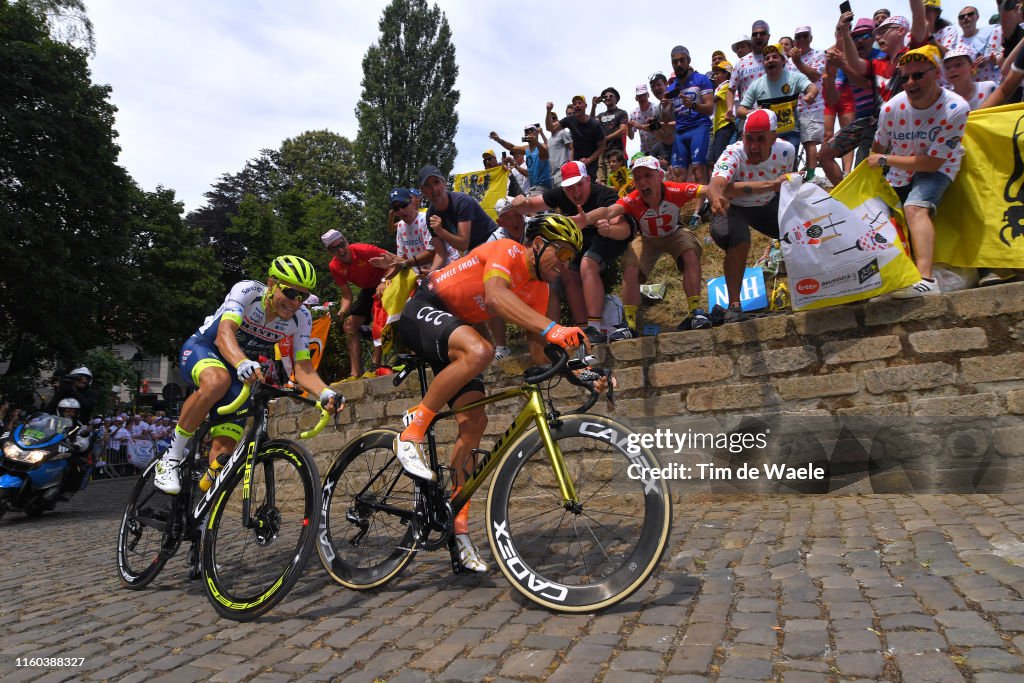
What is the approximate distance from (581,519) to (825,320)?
3071 mm

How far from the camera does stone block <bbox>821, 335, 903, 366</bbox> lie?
5.69 meters

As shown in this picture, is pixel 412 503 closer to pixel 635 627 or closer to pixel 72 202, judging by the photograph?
pixel 635 627

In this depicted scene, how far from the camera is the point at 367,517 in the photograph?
181 inches

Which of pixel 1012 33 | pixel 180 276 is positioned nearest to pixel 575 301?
pixel 1012 33

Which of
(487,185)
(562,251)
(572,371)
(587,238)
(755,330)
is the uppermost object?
(487,185)

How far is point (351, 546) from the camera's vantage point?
15.3 feet

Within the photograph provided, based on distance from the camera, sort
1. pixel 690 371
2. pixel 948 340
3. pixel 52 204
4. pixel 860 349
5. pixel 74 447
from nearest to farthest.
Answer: pixel 948 340
pixel 860 349
pixel 690 371
pixel 74 447
pixel 52 204

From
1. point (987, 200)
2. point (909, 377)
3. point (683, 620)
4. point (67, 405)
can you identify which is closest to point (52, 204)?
point (67, 405)

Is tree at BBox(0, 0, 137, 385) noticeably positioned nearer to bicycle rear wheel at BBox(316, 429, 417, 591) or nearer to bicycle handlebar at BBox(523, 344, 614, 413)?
bicycle rear wheel at BBox(316, 429, 417, 591)

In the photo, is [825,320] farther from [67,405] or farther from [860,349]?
[67,405]

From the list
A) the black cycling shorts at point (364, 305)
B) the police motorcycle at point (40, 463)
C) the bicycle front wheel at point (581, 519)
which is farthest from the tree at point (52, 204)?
the bicycle front wheel at point (581, 519)

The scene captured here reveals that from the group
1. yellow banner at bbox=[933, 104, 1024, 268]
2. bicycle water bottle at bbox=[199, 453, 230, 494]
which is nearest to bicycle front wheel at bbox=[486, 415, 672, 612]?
bicycle water bottle at bbox=[199, 453, 230, 494]

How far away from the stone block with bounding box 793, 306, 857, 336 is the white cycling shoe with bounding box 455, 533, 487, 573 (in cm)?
332

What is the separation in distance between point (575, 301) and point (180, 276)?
26523 millimetres
